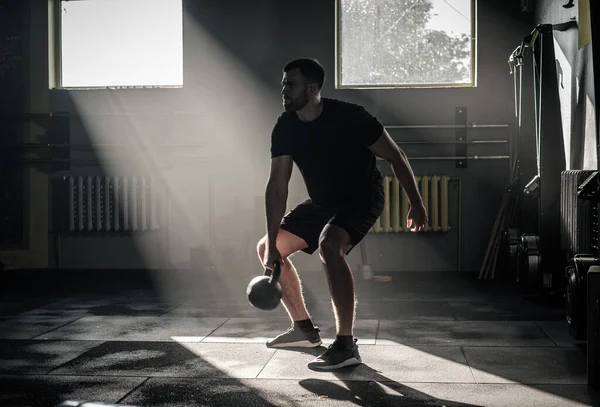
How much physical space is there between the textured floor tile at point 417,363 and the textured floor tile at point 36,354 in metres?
1.33

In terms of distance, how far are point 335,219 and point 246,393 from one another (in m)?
0.88

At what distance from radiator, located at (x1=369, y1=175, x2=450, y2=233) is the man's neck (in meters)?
3.49

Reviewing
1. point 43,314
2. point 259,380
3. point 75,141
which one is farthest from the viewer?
point 75,141

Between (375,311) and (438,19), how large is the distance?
10.9 ft

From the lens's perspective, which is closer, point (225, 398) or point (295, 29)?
point (225, 398)

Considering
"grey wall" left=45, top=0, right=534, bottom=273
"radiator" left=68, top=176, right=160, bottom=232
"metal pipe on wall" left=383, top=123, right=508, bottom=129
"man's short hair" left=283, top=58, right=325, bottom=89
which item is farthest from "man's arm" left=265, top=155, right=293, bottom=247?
"radiator" left=68, top=176, right=160, bottom=232

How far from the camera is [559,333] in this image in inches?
153

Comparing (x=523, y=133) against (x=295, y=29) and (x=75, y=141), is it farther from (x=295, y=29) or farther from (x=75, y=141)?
(x=75, y=141)

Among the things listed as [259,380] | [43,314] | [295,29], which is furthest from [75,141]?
[259,380]

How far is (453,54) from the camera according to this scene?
6949 mm

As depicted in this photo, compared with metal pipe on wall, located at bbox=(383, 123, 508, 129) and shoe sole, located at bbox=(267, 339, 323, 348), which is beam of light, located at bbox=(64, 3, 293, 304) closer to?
metal pipe on wall, located at bbox=(383, 123, 508, 129)

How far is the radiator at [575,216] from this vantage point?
4230 mm

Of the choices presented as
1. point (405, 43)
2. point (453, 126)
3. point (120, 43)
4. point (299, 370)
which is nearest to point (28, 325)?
point (299, 370)

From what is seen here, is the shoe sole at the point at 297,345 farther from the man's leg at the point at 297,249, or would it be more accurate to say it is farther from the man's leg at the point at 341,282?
the man's leg at the point at 341,282
